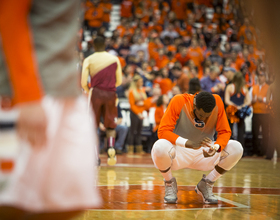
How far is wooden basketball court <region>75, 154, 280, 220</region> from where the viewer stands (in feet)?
12.2

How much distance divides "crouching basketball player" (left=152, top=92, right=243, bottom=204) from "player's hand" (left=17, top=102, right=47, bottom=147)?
2.86 m

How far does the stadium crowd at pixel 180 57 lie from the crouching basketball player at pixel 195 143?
90 centimetres

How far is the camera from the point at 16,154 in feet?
4.15

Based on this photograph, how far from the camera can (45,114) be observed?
1.25 m

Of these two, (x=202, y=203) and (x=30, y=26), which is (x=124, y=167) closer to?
(x=202, y=203)

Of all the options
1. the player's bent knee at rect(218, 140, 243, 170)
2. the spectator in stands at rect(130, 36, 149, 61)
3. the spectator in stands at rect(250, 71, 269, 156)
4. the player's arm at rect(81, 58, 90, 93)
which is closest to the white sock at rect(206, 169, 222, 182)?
the player's bent knee at rect(218, 140, 243, 170)

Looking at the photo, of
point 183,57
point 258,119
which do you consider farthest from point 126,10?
point 258,119

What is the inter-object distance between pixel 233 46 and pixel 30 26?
13.6 m

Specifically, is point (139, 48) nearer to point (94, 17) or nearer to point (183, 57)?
point (183, 57)

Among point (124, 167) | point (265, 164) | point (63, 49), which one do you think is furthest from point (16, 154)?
point (265, 164)

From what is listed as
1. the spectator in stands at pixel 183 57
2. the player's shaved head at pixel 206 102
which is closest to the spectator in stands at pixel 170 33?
the spectator in stands at pixel 183 57

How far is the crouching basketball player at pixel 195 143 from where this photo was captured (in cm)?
403

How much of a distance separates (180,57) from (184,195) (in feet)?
26.8

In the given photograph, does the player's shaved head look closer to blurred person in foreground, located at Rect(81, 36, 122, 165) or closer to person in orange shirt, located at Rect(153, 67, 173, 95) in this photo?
blurred person in foreground, located at Rect(81, 36, 122, 165)
